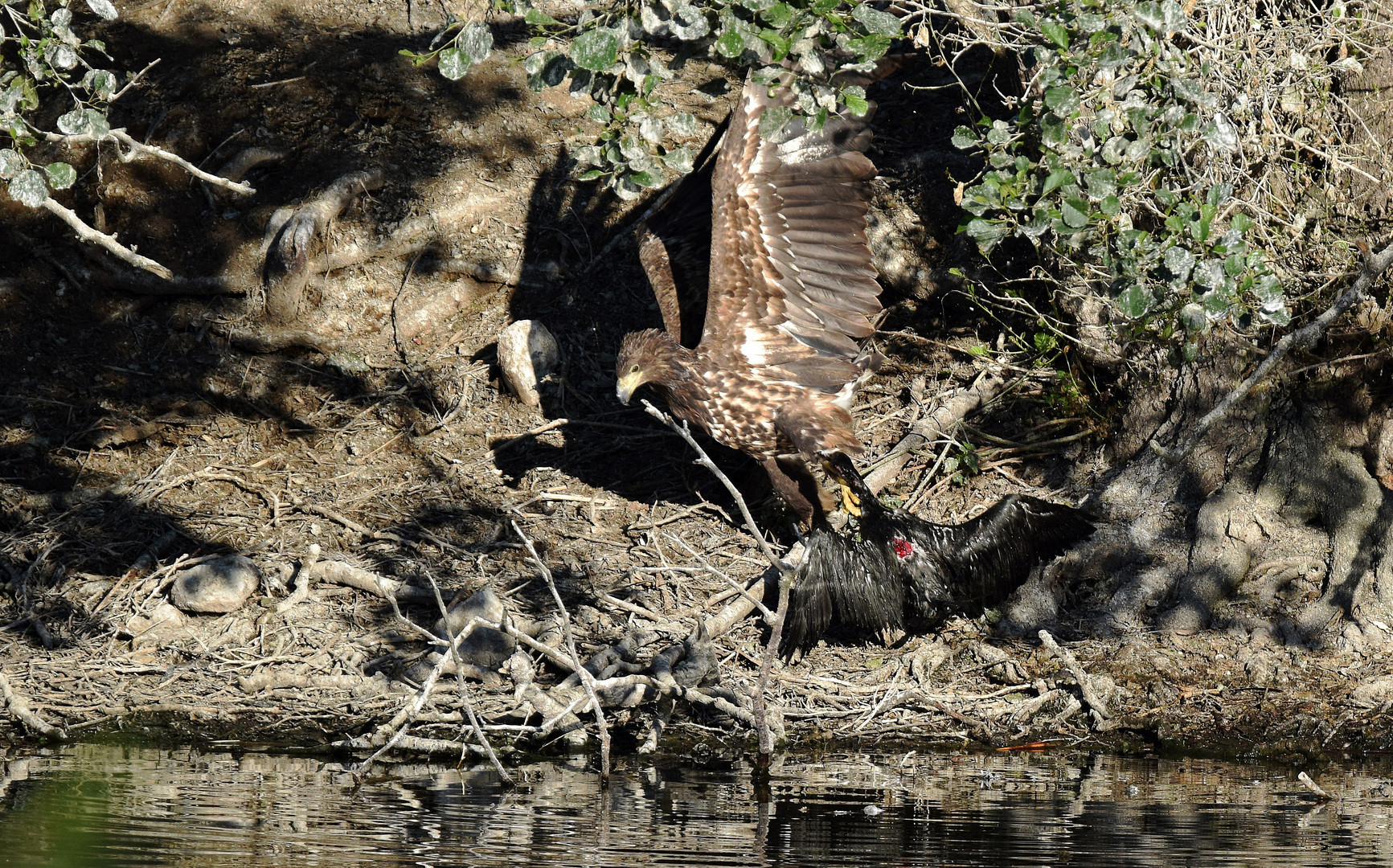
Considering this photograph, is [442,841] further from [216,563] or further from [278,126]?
[278,126]

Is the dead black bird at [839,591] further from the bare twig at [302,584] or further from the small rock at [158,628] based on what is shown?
A: the small rock at [158,628]

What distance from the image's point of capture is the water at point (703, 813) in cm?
331

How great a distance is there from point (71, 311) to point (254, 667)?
3.21 meters

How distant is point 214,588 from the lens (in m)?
5.32

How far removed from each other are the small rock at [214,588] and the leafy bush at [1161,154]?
331 cm

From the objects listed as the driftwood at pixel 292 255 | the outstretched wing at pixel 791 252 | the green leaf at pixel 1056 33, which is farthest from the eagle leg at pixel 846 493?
the driftwood at pixel 292 255

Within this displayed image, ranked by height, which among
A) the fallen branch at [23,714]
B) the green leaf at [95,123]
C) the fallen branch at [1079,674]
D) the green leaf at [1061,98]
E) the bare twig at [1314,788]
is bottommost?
the bare twig at [1314,788]

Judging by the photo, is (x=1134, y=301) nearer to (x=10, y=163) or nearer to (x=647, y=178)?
(x=647, y=178)

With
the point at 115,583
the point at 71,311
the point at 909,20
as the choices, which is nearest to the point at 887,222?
the point at 909,20

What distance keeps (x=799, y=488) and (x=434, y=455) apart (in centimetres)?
199

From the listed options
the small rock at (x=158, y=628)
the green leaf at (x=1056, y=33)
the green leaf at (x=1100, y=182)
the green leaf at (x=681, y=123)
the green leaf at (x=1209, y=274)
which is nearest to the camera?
the green leaf at (x=681, y=123)

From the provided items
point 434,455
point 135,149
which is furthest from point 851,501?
point 135,149

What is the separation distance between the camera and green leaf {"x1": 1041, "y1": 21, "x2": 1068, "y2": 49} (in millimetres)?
3465

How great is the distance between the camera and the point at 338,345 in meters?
6.96
